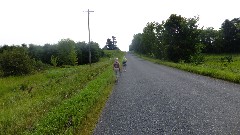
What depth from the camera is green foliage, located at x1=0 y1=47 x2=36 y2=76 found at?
42.5m

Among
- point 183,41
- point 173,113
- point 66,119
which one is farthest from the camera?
point 183,41

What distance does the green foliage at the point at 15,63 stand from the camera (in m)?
42.5

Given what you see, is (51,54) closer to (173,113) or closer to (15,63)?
(15,63)

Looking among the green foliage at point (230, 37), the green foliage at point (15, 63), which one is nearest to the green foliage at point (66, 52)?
the green foliage at point (15, 63)

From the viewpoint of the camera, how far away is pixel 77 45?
91.2 m

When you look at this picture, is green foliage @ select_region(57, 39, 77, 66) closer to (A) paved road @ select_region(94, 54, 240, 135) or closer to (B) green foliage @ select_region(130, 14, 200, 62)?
(B) green foliage @ select_region(130, 14, 200, 62)

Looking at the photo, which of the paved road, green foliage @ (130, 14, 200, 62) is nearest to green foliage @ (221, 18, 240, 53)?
green foliage @ (130, 14, 200, 62)

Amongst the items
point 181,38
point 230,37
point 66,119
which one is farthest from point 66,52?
point 66,119

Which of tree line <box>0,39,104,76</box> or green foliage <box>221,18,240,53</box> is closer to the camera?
tree line <box>0,39,104,76</box>

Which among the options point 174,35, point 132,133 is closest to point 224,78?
point 132,133

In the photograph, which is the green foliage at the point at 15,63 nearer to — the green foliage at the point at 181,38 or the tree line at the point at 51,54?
the tree line at the point at 51,54

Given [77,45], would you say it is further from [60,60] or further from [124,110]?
[124,110]

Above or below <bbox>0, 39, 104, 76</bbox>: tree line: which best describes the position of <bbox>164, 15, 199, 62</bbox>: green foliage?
above

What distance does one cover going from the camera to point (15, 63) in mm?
42719
